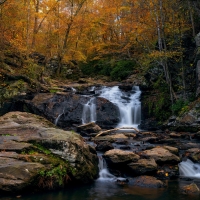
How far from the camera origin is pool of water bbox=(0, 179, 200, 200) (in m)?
5.66

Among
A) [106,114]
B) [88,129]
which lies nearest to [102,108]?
[106,114]

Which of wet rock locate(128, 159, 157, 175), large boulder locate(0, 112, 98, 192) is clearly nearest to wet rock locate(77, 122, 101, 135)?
large boulder locate(0, 112, 98, 192)

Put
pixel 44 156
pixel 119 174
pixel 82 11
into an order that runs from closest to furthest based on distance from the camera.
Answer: pixel 44 156
pixel 119 174
pixel 82 11

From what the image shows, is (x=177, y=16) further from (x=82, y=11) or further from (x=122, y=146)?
(x=82, y=11)

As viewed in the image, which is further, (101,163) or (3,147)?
(101,163)

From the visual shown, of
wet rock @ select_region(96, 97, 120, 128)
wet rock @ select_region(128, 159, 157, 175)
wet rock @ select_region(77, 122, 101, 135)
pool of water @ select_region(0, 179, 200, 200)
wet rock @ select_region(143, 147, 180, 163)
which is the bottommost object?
pool of water @ select_region(0, 179, 200, 200)

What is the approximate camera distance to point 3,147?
6484 mm

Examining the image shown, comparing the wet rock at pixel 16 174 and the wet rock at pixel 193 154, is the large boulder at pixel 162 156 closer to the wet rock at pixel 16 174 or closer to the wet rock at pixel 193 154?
the wet rock at pixel 193 154

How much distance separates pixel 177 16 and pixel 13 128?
12.5 metres

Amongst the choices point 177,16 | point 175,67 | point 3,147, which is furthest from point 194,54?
point 3,147

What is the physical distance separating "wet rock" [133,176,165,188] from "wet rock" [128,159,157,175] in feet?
0.67

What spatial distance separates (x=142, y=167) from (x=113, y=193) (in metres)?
1.34

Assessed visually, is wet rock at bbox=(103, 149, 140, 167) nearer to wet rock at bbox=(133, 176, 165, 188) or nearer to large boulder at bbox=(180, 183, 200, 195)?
wet rock at bbox=(133, 176, 165, 188)

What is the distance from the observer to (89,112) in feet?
54.1
